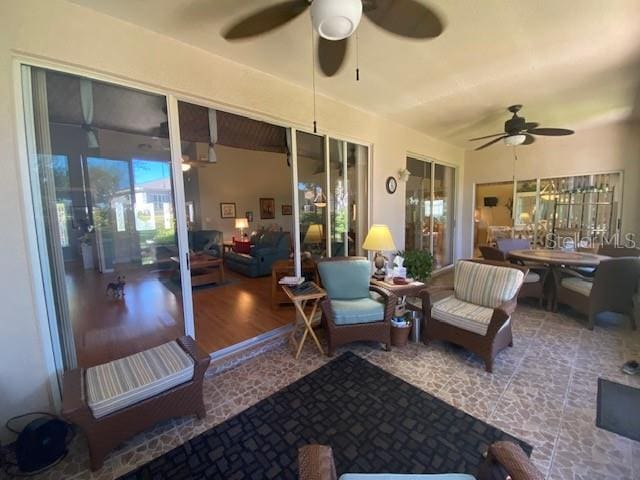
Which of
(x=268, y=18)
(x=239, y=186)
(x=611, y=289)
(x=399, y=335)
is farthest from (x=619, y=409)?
(x=239, y=186)

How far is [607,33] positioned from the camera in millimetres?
2180

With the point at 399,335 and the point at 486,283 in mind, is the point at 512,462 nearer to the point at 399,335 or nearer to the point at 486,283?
the point at 399,335

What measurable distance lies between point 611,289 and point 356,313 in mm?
3107

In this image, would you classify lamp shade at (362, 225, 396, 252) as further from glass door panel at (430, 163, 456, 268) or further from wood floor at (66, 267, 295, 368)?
glass door panel at (430, 163, 456, 268)

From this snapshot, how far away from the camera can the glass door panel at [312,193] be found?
10.9 ft

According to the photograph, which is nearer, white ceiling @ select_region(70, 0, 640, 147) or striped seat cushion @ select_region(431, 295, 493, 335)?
white ceiling @ select_region(70, 0, 640, 147)

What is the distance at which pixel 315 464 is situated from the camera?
861 millimetres

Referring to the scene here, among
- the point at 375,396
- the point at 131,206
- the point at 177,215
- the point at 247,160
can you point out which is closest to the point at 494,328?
the point at 375,396

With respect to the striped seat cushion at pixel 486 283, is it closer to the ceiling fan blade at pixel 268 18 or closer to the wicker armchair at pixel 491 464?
the wicker armchair at pixel 491 464

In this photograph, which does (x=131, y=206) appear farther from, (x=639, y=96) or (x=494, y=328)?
(x=639, y=96)

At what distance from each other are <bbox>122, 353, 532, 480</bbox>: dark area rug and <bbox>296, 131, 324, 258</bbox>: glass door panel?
1.83 meters

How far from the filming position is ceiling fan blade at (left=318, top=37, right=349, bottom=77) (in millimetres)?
1873

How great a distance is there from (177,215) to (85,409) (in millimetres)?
1446

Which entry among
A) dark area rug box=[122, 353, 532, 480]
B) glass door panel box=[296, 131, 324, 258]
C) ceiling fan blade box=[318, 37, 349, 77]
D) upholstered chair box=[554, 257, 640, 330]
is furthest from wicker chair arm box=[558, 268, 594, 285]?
ceiling fan blade box=[318, 37, 349, 77]
